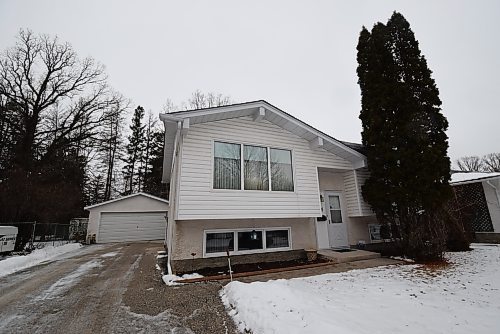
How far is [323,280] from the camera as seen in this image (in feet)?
17.5

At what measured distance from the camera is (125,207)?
17.6m

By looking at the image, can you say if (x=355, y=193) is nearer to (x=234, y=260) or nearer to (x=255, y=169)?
(x=255, y=169)

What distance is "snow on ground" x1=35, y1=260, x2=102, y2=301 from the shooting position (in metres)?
4.87

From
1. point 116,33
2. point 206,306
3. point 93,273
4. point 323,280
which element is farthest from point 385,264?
point 116,33

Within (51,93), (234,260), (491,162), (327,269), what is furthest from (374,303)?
(491,162)

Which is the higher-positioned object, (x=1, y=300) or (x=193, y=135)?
(x=193, y=135)

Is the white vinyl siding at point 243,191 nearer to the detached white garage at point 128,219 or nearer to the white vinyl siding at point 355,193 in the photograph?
the white vinyl siding at point 355,193

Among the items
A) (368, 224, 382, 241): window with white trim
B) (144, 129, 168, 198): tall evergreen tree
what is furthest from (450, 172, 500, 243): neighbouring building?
(144, 129, 168, 198): tall evergreen tree

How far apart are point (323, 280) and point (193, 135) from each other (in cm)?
523

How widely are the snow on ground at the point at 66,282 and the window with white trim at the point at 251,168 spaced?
4.34 m

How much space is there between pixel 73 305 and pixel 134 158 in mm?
25645

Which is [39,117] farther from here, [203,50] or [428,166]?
[428,166]

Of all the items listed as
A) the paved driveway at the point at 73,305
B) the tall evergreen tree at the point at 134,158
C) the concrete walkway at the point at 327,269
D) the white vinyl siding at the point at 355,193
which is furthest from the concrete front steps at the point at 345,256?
the tall evergreen tree at the point at 134,158

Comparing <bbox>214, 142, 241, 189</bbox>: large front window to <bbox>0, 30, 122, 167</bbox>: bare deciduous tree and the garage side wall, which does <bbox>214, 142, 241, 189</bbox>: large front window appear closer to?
the garage side wall
